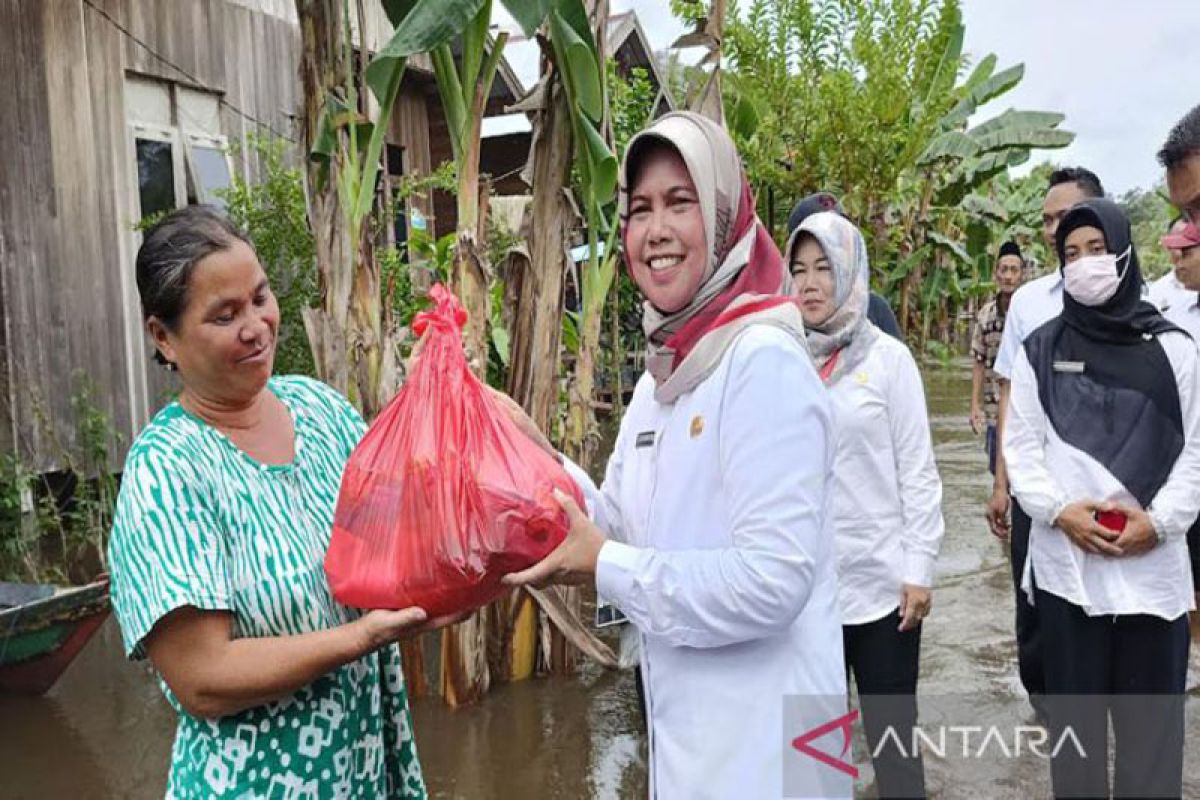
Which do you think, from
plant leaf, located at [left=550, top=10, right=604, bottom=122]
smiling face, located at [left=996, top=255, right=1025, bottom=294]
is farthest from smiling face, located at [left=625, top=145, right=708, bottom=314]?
smiling face, located at [left=996, top=255, right=1025, bottom=294]

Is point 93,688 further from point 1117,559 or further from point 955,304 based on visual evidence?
point 955,304

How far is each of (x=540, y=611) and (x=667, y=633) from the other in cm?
288

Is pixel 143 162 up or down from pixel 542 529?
Result: up

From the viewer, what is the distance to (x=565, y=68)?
11.6ft

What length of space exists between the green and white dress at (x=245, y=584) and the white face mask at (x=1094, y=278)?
2.09 meters

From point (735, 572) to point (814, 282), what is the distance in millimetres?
1665

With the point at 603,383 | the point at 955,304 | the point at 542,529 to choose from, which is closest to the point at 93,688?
the point at 542,529

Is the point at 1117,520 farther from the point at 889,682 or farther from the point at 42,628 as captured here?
the point at 42,628

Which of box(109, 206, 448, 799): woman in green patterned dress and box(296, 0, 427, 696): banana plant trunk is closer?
box(109, 206, 448, 799): woman in green patterned dress

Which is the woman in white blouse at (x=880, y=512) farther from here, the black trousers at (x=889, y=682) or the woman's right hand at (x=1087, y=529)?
the woman's right hand at (x=1087, y=529)

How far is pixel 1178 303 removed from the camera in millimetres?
4363

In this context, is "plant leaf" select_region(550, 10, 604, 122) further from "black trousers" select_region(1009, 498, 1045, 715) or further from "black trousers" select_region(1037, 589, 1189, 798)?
"black trousers" select_region(1037, 589, 1189, 798)

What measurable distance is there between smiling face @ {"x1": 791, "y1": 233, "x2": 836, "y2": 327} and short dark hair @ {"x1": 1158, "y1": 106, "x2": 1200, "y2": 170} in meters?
1.02

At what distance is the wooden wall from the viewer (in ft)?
19.3
